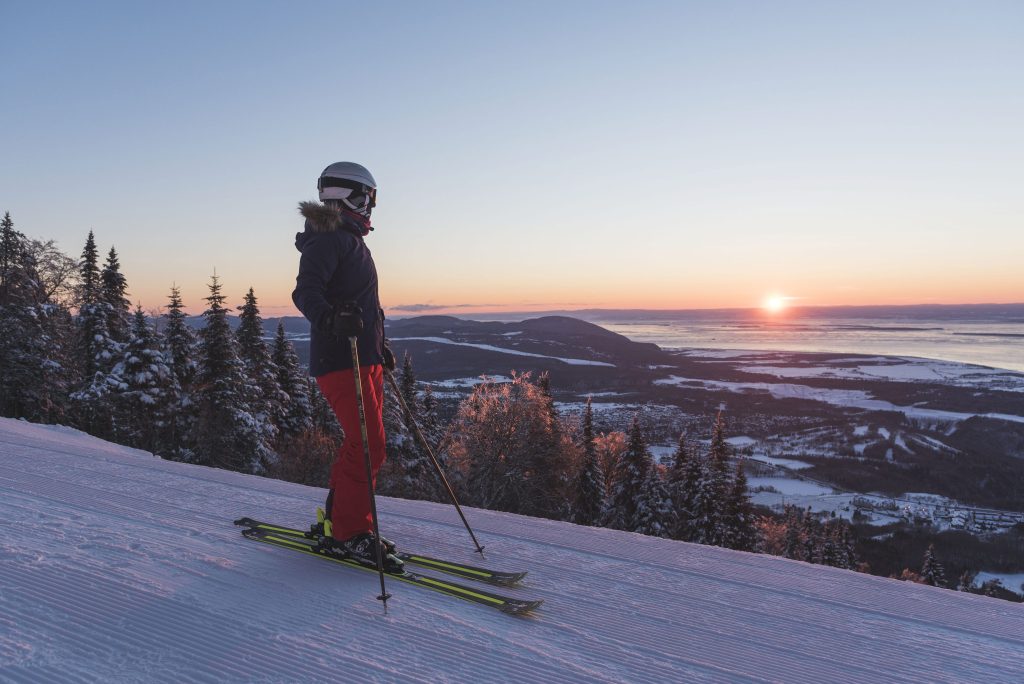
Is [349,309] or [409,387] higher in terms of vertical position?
[349,309]

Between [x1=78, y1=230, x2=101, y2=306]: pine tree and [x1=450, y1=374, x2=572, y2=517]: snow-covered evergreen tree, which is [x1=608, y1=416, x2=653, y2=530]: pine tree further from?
[x1=78, y1=230, x2=101, y2=306]: pine tree

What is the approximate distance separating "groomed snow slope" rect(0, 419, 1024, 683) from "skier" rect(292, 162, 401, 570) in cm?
33

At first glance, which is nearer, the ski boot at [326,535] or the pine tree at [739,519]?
the ski boot at [326,535]

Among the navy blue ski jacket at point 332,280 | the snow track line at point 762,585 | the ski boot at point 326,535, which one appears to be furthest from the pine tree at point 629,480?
the navy blue ski jacket at point 332,280

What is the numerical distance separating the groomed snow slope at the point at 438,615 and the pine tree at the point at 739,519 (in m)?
27.4

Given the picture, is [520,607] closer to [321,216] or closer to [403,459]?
[321,216]

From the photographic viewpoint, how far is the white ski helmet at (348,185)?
339 centimetres

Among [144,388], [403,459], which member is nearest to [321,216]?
[144,388]

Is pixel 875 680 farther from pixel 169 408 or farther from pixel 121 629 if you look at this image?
pixel 169 408

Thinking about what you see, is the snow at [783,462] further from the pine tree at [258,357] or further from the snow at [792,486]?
the pine tree at [258,357]

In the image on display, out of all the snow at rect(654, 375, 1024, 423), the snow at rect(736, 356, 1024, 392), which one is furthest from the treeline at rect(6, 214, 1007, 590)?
the snow at rect(736, 356, 1024, 392)

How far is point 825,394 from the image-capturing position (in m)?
155

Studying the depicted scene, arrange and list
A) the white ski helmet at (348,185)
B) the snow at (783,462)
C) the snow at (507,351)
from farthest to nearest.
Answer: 1. the snow at (507,351)
2. the snow at (783,462)
3. the white ski helmet at (348,185)

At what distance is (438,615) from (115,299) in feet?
114
